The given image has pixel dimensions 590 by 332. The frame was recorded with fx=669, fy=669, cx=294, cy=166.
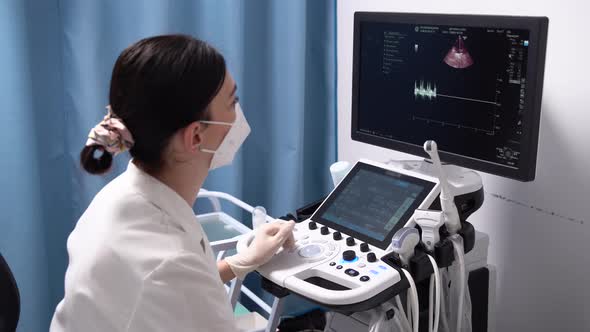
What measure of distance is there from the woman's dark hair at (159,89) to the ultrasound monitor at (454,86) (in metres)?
0.61

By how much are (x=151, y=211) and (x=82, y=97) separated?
3.22ft

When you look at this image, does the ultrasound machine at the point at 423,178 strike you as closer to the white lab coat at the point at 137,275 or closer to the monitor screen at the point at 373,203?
the monitor screen at the point at 373,203

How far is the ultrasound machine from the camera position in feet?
4.58

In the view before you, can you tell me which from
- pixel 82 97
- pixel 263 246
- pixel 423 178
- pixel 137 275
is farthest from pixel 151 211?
pixel 82 97

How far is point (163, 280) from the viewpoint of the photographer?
1068 mm

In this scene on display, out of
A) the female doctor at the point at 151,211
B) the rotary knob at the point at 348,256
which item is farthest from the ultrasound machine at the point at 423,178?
the female doctor at the point at 151,211

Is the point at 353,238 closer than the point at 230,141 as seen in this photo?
No

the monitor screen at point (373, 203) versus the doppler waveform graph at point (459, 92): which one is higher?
the doppler waveform graph at point (459, 92)

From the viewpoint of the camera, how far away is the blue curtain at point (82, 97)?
1908mm

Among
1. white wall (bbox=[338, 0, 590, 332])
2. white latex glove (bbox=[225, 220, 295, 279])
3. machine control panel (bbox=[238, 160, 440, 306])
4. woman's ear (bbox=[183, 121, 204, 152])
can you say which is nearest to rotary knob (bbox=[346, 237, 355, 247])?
machine control panel (bbox=[238, 160, 440, 306])

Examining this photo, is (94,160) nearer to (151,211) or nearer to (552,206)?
(151,211)

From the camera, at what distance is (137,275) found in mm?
1060

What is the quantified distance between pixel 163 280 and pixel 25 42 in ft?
3.64

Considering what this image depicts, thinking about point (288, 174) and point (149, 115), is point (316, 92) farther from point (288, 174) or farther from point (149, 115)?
point (149, 115)
